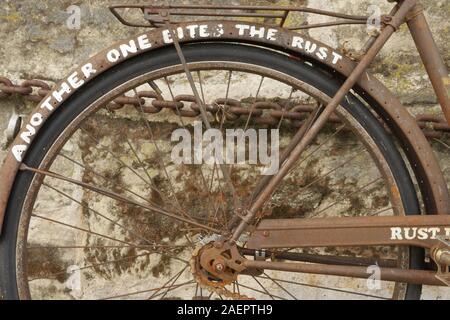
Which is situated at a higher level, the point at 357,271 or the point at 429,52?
the point at 429,52

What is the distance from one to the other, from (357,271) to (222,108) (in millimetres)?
743

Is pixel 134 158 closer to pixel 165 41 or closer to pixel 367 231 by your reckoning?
pixel 165 41

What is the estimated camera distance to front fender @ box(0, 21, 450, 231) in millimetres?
1587

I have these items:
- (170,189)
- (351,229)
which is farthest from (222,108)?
(351,229)

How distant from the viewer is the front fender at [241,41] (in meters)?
1.59

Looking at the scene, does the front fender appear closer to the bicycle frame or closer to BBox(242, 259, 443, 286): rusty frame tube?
the bicycle frame

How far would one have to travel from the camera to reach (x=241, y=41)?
162 cm

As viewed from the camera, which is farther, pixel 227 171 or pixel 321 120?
pixel 227 171

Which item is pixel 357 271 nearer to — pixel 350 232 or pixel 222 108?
pixel 350 232

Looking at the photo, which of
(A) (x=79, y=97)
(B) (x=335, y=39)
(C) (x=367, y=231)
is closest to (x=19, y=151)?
(A) (x=79, y=97)

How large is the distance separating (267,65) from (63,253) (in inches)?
43.8
